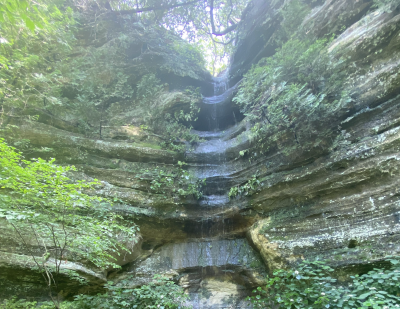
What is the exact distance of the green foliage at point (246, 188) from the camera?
23.4 feet

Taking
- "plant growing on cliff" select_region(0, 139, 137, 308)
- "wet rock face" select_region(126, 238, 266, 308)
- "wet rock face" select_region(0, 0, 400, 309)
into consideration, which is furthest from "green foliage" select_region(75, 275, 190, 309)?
"wet rock face" select_region(126, 238, 266, 308)

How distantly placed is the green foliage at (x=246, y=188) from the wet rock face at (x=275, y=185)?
0.19 metres

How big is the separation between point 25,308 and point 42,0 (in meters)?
10.3

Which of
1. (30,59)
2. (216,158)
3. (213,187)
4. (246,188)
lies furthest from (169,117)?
(30,59)

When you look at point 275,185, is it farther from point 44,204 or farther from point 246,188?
point 44,204

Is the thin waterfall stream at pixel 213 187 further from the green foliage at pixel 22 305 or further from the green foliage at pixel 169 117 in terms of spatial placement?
the green foliage at pixel 22 305

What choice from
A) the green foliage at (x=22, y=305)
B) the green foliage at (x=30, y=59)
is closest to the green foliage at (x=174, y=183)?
the green foliage at (x=22, y=305)

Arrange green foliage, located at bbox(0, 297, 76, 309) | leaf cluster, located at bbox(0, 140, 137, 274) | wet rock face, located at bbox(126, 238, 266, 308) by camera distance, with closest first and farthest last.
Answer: leaf cluster, located at bbox(0, 140, 137, 274) < green foliage, located at bbox(0, 297, 76, 309) < wet rock face, located at bbox(126, 238, 266, 308)

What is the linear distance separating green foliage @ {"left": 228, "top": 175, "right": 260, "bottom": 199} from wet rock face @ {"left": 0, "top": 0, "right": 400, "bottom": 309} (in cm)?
19

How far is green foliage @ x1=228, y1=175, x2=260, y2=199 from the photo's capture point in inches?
281

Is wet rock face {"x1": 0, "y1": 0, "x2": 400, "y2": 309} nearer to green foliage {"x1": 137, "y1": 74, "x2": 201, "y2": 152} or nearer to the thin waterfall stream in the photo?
the thin waterfall stream

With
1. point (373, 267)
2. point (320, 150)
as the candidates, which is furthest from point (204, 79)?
point (373, 267)

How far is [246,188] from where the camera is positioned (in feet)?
24.1

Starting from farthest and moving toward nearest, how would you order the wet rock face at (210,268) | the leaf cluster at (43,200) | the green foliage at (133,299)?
1. the wet rock face at (210,268)
2. the green foliage at (133,299)
3. the leaf cluster at (43,200)
